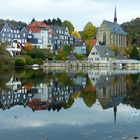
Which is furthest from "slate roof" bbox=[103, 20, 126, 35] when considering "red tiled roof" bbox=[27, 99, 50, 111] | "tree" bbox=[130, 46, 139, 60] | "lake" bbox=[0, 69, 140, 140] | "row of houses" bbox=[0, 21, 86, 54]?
"red tiled roof" bbox=[27, 99, 50, 111]

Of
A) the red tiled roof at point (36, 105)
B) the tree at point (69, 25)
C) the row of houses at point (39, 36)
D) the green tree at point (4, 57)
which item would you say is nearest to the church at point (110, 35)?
the tree at point (69, 25)

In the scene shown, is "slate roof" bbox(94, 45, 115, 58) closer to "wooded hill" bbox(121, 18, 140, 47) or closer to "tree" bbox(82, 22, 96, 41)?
"tree" bbox(82, 22, 96, 41)

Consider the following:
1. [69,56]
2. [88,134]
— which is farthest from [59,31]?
[88,134]

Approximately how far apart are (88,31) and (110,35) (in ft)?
22.2

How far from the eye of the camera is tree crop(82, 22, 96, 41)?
353ft

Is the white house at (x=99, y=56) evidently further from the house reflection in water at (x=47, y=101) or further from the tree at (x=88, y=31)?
the house reflection in water at (x=47, y=101)

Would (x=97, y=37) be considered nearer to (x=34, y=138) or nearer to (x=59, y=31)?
(x=59, y=31)

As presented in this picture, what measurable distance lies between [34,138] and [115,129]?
2650mm

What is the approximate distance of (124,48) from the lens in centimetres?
10256

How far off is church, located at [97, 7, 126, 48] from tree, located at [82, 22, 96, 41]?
180 cm

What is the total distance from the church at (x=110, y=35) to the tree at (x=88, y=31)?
180 centimetres

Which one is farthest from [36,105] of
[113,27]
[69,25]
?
[113,27]

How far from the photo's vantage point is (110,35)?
106 metres

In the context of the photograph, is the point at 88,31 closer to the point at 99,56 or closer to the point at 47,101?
the point at 99,56
